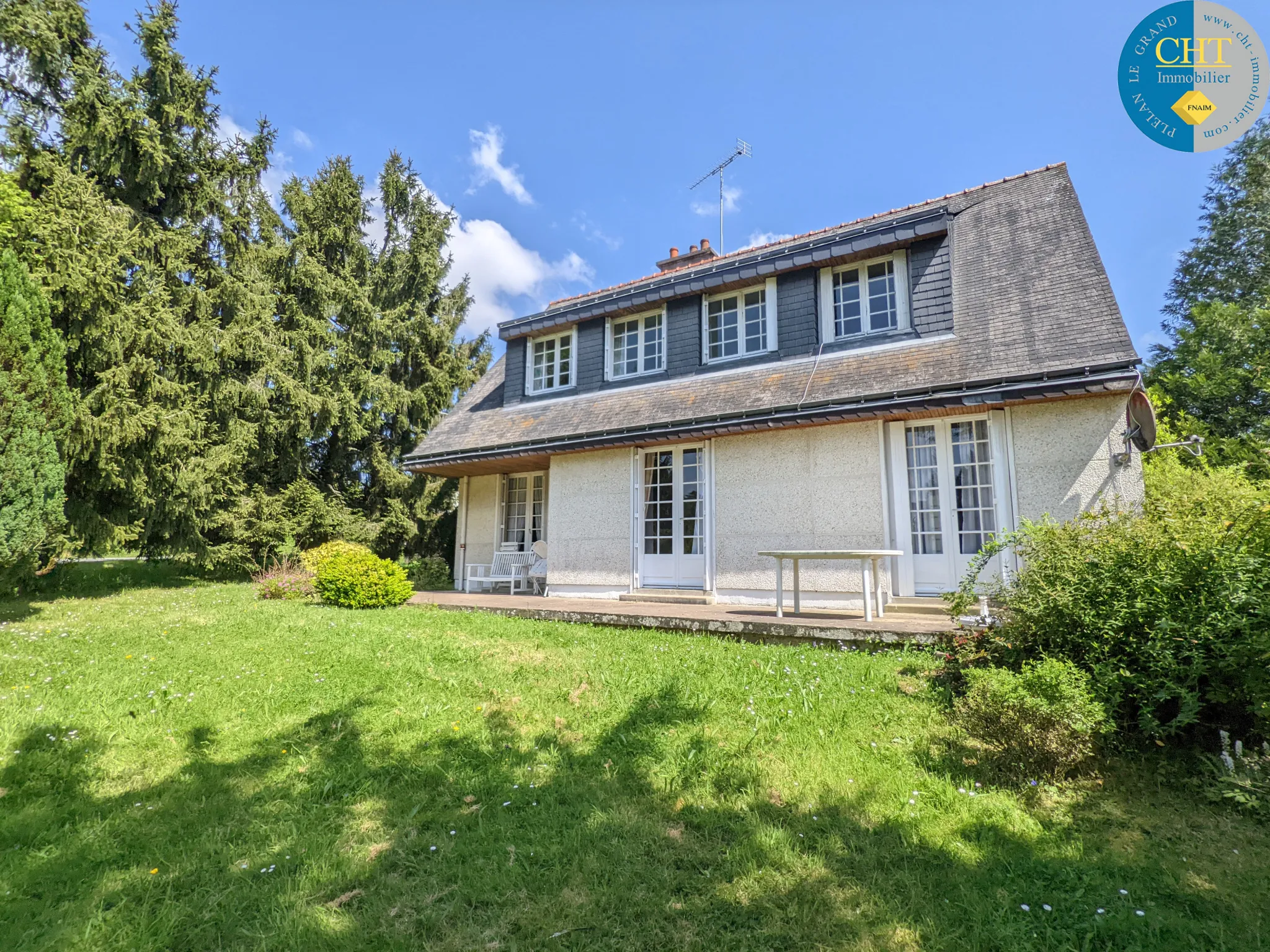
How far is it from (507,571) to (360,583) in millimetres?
3669

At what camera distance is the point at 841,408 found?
8133 millimetres

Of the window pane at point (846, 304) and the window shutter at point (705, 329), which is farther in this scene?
the window shutter at point (705, 329)

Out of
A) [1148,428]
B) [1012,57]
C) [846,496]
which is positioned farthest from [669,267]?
[1148,428]

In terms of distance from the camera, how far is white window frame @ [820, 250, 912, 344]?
9.23m

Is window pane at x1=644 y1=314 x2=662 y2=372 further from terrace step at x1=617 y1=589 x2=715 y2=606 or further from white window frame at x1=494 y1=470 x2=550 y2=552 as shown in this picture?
terrace step at x1=617 y1=589 x2=715 y2=606

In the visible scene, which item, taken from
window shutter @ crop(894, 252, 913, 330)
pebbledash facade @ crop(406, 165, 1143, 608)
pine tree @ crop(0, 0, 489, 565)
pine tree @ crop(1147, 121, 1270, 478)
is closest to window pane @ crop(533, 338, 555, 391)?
pebbledash facade @ crop(406, 165, 1143, 608)

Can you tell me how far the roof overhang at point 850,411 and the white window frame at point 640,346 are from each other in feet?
6.68

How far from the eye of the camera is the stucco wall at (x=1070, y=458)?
6.94 metres

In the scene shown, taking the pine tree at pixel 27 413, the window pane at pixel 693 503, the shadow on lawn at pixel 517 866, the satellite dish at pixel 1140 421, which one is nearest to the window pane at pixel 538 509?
the window pane at pixel 693 503

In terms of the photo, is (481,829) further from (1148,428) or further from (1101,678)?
(1148,428)

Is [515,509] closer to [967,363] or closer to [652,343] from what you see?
[652,343]

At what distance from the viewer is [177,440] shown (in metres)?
11.6

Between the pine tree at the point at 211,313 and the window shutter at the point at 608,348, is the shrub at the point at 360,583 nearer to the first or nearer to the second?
the pine tree at the point at 211,313

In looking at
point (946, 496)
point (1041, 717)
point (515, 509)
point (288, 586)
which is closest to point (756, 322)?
point (946, 496)
